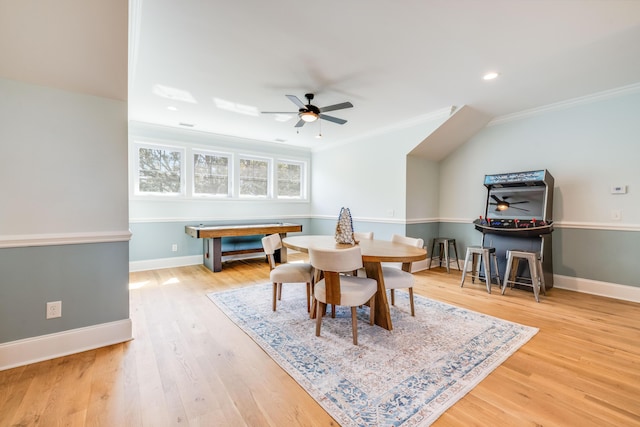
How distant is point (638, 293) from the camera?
319 cm

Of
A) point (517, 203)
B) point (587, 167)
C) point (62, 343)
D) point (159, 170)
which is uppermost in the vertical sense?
point (159, 170)

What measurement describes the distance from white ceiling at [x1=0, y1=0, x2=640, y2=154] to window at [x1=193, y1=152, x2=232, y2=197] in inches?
60.3

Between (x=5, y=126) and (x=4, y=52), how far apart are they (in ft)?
1.55

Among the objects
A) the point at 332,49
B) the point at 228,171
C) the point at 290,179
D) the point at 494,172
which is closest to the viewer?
the point at 332,49

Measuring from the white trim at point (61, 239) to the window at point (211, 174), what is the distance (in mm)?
3069

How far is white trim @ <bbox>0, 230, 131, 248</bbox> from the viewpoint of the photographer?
6.12 ft

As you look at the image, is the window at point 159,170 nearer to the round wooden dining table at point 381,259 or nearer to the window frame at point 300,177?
the window frame at point 300,177

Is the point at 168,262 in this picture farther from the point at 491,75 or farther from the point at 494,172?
the point at 494,172

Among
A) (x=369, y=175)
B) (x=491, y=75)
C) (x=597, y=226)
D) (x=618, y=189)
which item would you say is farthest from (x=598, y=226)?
(x=369, y=175)

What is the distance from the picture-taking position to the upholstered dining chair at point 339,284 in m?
2.10

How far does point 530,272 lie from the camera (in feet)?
11.3

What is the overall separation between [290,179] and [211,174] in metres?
1.83

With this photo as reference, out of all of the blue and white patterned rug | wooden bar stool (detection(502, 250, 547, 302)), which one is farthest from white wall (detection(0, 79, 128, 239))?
wooden bar stool (detection(502, 250, 547, 302))

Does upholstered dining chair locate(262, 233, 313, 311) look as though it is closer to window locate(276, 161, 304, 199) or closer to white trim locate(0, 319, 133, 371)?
white trim locate(0, 319, 133, 371)
